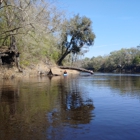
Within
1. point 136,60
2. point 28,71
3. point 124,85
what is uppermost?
point 136,60

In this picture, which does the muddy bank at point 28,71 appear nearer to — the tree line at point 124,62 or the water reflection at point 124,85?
the water reflection at point 124,85

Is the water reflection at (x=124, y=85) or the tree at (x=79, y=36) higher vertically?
the tree at (x=79, y=36)

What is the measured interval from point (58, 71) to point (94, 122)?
39976 mm

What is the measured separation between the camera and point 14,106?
9.72 meters

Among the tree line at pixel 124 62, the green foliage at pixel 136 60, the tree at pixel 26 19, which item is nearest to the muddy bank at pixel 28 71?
the tree at pixel 26 19

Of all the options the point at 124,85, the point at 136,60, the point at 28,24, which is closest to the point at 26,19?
the point at 28,24

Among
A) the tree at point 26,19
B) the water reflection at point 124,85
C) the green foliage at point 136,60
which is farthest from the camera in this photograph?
the green foliage at point 136,60

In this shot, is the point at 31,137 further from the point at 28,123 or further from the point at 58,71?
the point at 58,71

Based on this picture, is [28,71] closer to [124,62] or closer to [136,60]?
[136,60]

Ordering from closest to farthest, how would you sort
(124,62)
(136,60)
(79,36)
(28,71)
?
1. (28,71)
2. (79,36)
3. (136,60)
4. (124,62)

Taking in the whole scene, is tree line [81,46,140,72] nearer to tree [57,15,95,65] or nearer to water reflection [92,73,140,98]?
tree [57,15,95,65]

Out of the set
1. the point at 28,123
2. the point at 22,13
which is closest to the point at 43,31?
the point at 22,13

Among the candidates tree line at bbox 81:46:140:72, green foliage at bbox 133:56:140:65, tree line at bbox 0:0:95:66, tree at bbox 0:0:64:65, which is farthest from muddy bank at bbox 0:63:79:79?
tree line at bbox 81:46:140:72

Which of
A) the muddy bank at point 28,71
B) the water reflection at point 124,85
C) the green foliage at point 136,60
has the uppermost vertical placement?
the green foliage at point 136,60
